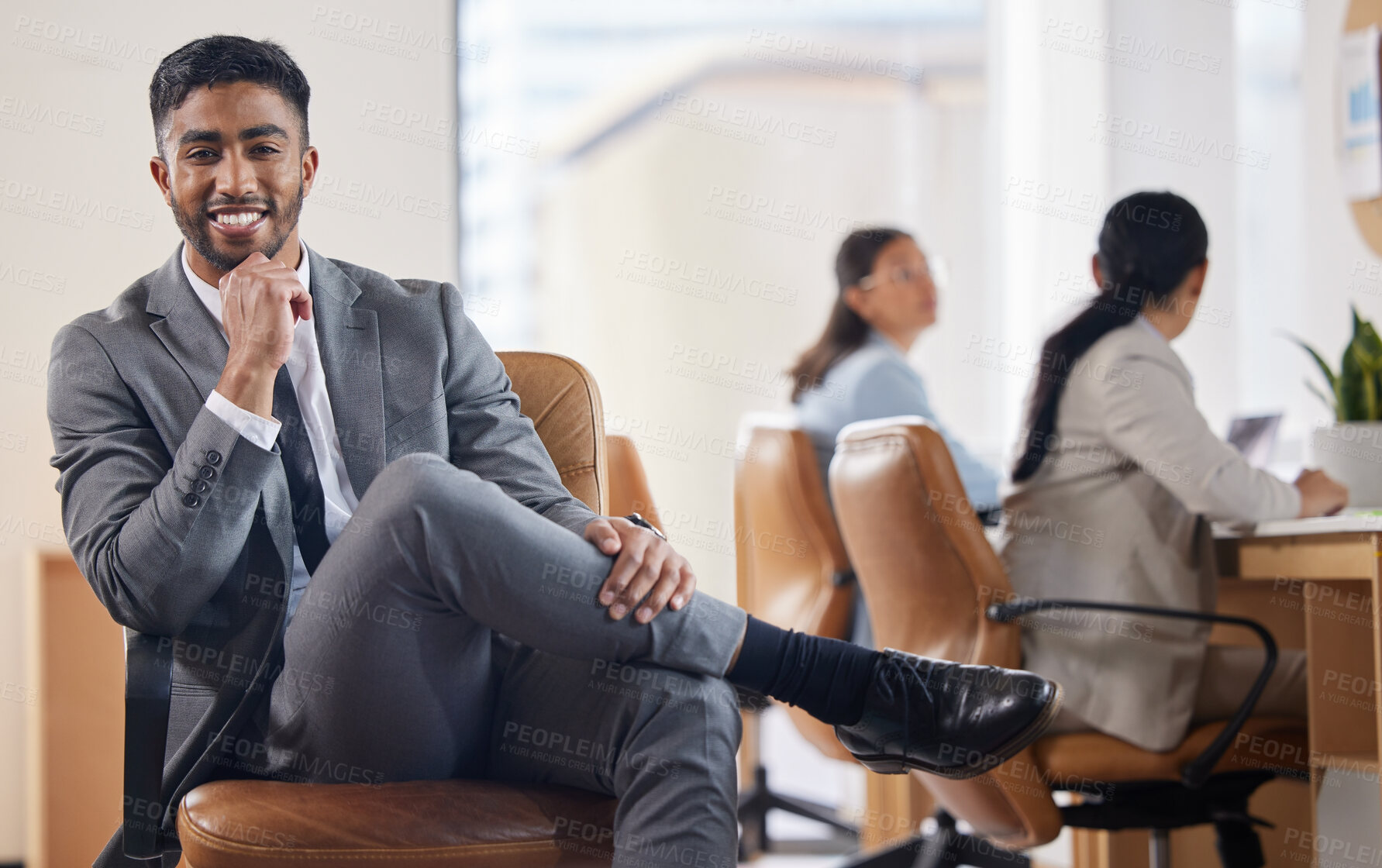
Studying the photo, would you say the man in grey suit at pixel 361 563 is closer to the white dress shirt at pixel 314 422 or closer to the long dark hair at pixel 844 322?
the white dress shirt at pixel 314 422

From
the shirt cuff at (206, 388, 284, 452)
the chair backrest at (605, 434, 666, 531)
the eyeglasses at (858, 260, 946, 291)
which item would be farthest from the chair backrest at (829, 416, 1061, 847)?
the eyeglasses at (858, 260, 946, 291)

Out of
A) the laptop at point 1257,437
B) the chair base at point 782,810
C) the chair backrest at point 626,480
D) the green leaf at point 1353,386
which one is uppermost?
the green leaf at point 1353,386

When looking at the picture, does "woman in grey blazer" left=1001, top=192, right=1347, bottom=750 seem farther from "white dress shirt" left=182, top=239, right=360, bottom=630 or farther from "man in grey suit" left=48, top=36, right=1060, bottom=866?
"white dress shirt" left=182, top=239, right=360, bottom=630

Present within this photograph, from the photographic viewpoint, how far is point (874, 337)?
9.50 ft

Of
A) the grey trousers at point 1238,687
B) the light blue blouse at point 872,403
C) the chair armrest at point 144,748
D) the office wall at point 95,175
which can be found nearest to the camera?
the chair armrest at point 144,748

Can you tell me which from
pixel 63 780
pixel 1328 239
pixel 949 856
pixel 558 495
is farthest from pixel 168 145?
pixel 1328 239

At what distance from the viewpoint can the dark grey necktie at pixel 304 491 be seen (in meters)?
1.40

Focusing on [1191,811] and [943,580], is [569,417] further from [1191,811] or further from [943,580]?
[1191,811]

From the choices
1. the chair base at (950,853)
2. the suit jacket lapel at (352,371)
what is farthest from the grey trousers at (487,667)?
Result: the chair base at (950,853)

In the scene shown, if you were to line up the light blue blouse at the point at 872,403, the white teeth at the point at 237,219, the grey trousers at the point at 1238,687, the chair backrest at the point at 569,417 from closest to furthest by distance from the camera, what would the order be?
1. the white teeth at the point at 237,219
2. the chair backrest at the point at 569,417
3. the grey trousers at the point at 1238,687
4. the light blue blouse at the point at 872,403

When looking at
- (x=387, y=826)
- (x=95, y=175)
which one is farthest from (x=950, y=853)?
(x=95, y=175)

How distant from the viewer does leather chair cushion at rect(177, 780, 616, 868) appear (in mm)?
1105

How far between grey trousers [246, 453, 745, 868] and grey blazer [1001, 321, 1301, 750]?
755mm

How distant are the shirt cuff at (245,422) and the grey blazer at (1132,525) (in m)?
1.14
